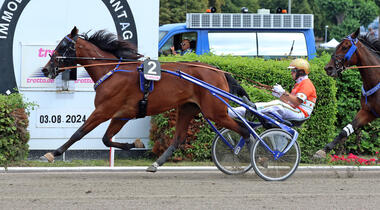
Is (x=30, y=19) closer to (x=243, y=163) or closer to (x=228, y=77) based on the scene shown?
(x=228, y=77)

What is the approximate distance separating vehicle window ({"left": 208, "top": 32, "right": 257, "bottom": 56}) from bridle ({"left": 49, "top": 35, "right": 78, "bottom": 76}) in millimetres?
7618

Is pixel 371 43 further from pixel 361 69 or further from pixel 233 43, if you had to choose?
pixel 233 43

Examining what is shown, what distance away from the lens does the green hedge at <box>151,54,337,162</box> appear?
396 inches

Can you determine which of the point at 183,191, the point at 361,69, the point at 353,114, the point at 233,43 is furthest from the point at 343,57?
the point at 233,43

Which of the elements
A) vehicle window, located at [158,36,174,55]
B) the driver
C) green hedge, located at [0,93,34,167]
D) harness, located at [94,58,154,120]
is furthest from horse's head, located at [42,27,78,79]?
vehicle window, located at [158,36,174,55]

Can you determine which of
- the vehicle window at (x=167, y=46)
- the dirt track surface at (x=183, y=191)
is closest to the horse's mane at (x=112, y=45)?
the dirt track surface at (x=183, y=191)

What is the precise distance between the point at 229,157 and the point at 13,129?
3.16 m

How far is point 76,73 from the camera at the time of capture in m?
9.82

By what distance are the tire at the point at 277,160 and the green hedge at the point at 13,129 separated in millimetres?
3563

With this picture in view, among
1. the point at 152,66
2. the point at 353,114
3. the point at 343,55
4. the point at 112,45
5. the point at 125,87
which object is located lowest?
the point at 353,114

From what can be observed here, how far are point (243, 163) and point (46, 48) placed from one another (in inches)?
148

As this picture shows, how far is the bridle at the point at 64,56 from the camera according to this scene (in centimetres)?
813

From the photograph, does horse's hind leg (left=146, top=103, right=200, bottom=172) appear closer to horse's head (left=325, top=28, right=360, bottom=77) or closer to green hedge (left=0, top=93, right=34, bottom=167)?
horse's head (left=325, top=28, right=360, bottom=77)

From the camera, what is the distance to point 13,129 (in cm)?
909
